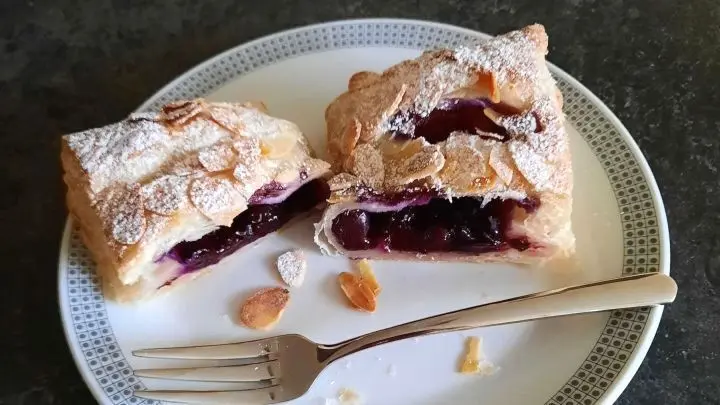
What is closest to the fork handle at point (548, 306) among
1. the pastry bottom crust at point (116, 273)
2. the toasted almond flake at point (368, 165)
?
the toasted almond flake at point (368, 165)

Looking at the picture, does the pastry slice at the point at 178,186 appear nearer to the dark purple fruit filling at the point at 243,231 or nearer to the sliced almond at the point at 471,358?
the dark purple fruit filling at the point at 243,231

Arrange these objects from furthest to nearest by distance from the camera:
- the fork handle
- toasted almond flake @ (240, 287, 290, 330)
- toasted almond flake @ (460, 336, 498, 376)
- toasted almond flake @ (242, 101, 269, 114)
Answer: toasted almond flake @ (242, 101, 269, 114), toasted almond flake @ (240, 287, 290, 330), toasted almond flake @ (460, 336, 498, 376), the fork handle

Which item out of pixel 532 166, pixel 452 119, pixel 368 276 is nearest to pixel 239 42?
pixel 452 119

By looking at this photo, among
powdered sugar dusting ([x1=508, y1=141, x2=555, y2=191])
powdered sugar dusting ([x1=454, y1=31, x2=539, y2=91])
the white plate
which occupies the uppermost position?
powdered sugar dusting ([x1=454, y1=31, x2=539, y2=91])

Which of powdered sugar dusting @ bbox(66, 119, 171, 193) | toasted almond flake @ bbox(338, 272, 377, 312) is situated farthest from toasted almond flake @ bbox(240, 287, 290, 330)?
powdered sugar dusting @ bbox(66, 119, 171, 193)

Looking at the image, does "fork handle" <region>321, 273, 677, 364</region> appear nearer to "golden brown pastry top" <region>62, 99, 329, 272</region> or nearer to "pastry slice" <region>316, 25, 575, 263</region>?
"pastry slice" <region>316, 25, 575, 263</region>

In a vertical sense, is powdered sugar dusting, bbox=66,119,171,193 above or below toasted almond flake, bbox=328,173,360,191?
above

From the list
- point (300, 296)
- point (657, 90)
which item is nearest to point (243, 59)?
point (300, 296)
